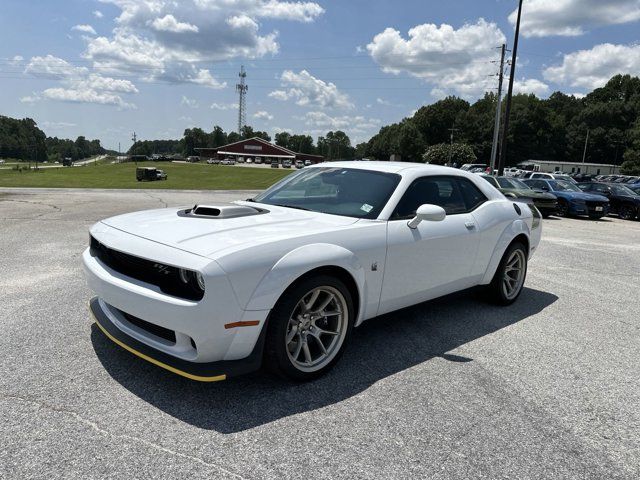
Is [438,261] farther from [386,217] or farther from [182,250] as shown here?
[182,250]

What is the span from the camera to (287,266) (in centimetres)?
287

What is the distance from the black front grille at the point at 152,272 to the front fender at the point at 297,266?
35 centimetres

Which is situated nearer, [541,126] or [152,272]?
[152,272]

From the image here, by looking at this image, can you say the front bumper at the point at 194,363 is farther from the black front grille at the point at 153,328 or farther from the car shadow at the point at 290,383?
the car shadow at the point at 290,383

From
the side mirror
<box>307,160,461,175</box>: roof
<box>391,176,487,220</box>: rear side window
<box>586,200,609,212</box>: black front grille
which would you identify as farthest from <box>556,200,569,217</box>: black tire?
the side mirror

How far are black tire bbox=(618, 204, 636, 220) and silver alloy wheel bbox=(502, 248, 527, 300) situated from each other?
1672 centimetres

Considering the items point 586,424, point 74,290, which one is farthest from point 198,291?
point 74,290

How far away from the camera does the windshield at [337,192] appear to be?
12.5ft

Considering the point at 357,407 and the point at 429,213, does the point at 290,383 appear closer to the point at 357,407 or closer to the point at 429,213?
the point at 357,407

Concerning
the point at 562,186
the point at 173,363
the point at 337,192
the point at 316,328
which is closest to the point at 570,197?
the point at 562,186

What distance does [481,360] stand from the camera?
374cm

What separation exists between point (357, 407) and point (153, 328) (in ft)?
4.56

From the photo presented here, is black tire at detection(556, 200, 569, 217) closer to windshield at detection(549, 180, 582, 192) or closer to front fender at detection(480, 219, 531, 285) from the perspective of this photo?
windshield at detection(549, 180, 582, 192)

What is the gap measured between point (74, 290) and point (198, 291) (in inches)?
123
